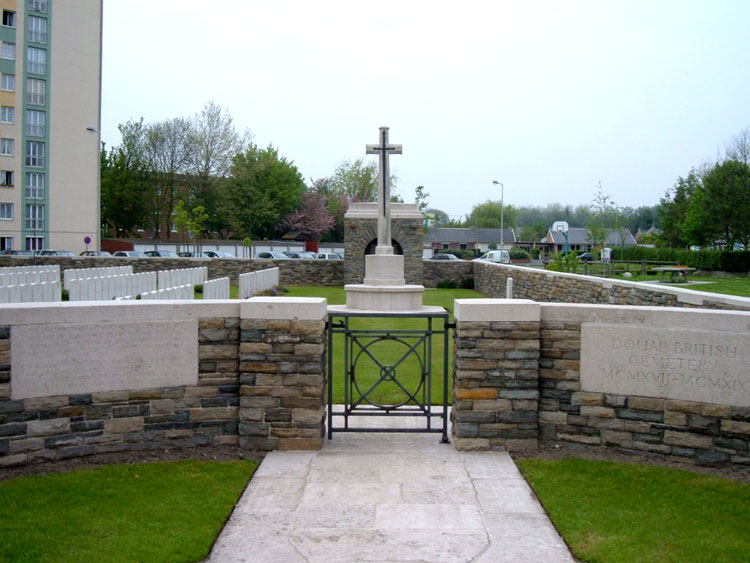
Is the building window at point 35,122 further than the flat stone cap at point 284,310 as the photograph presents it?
Yes

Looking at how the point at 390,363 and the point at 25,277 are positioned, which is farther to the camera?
the point at 25,277

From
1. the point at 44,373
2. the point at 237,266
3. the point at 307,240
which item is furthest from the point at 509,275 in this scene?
the point at 307,240

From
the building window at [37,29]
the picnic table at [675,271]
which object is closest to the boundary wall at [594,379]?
the picnic table at [675,271]

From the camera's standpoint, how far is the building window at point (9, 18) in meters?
45.0

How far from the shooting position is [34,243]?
4662 centimetres

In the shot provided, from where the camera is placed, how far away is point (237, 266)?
3005 centimetres

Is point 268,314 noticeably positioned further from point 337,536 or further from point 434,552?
point 434,552

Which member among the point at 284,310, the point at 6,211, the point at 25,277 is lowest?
the point at 25,277

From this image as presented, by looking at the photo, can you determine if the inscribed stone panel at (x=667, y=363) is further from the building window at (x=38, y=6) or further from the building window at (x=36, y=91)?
the building window at (x=38, y=6)

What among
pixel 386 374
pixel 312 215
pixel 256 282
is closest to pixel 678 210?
pixel 312 215

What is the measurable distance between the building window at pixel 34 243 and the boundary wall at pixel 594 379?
47016mm

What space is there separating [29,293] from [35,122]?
37572 millimetres

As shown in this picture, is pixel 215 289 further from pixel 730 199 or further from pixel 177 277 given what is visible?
pixel 730 199

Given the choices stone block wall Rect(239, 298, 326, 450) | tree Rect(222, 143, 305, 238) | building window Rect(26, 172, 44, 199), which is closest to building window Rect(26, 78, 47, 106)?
building window Rect(26, 172, 44, 199)
